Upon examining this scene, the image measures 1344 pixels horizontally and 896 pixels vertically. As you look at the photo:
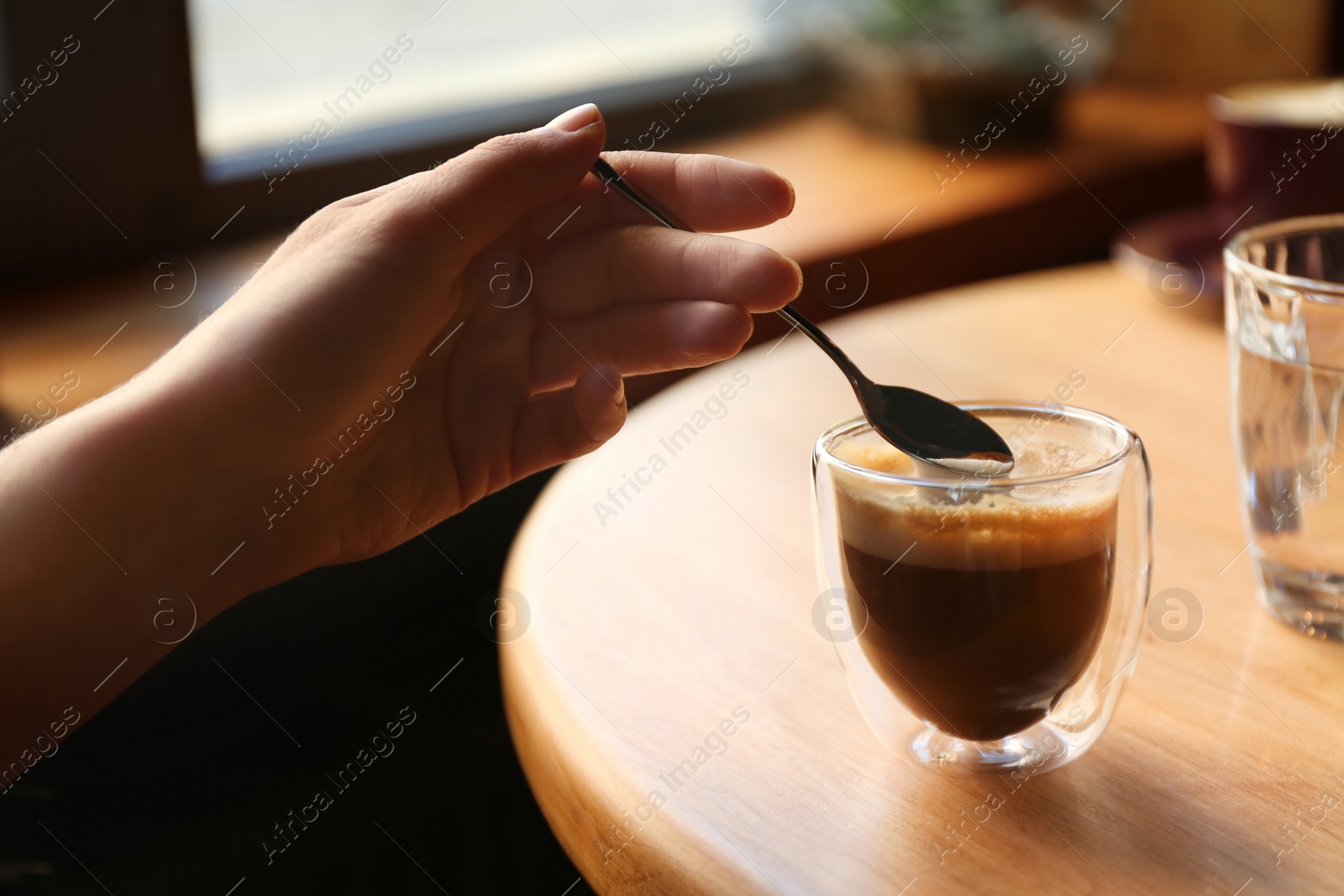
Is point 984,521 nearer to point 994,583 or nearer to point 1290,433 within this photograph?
point 994,583

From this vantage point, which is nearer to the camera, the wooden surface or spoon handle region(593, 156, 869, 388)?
spoon handle region(593, 156, 869, 388)

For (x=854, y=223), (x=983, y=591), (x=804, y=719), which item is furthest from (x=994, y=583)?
(x=854, y=223)

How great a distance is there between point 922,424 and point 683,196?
207mm

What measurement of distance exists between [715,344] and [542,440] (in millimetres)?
189

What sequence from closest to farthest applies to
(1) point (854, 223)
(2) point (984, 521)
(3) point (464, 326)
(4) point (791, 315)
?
(2) point (984, 521)
(4) point (791, 315)
(3) point (464, 326)
(1) point (854, 223)

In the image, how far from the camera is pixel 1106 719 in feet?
1.89

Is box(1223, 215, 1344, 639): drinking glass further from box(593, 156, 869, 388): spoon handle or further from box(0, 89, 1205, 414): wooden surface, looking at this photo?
box(0, 89, 1205, 414): wooden surface

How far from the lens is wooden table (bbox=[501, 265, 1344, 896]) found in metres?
0.50

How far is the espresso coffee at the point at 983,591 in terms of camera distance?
0.53 metres

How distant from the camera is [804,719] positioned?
0.61 meters

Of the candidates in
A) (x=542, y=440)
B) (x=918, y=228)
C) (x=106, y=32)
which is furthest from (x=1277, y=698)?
(x=106, y=32)

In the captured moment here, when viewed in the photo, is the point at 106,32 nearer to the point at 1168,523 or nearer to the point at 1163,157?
the point at 1168,523

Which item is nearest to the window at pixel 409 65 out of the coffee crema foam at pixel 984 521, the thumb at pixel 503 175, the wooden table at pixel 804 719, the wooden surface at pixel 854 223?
the wooden surface at pixel 854 223

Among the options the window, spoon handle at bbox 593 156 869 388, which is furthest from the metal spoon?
the window
